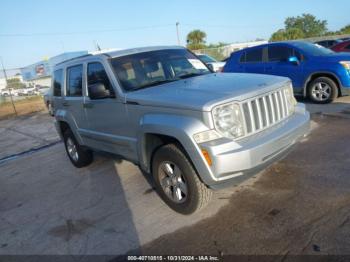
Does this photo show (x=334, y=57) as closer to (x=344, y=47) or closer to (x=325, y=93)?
(x=325, y=93)

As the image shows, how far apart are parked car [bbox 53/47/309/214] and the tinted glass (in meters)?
Result: 0.01

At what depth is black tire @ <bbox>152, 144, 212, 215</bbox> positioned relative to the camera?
348 centimetres

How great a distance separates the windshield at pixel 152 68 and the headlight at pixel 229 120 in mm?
1352

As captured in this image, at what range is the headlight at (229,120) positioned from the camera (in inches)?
129

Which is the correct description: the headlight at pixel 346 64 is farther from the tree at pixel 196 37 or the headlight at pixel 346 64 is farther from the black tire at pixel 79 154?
the tree at pixel 196 37

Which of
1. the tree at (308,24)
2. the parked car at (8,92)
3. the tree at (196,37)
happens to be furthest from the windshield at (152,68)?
the tree at (308,24)

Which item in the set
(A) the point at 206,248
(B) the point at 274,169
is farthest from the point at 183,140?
(B) the point at 274,169

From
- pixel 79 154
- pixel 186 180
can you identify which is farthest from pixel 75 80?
pixel 186 180

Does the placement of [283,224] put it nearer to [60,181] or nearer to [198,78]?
[198,78]

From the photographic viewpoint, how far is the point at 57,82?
615 centimetres

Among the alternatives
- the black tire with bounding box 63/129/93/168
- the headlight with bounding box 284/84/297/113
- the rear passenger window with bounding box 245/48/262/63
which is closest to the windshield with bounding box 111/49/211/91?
the headlight with bounding box 284/84/297/113

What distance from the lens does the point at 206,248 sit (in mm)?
3172

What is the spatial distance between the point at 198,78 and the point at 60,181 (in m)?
3.08

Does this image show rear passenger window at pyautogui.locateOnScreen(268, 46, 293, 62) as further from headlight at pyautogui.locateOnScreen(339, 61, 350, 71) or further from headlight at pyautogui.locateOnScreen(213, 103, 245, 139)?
headlight at pyautogui.locateOnScreen(213, 103, 245, 139)
